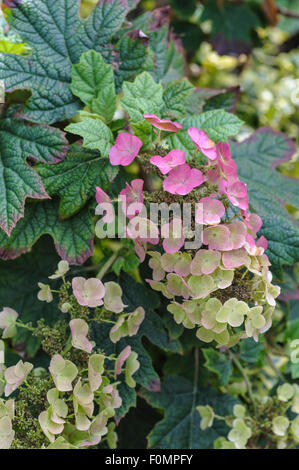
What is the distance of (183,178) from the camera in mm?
729

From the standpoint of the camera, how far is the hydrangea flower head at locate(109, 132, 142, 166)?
774 millimetres

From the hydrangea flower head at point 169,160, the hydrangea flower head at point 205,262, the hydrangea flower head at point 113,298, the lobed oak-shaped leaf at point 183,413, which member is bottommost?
the lobed oak-shaped leaf at point 183,413

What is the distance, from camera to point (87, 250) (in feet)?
2.81

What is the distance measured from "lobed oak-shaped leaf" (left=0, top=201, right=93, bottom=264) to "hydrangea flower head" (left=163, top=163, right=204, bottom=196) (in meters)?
0.20

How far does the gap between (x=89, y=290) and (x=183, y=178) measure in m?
0.22

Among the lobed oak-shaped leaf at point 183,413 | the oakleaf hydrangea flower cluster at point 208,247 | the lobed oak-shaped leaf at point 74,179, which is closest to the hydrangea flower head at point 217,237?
the oakleaf hydrangea flower cluster at point 208,247

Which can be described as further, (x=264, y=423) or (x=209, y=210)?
(x=264, y=423)

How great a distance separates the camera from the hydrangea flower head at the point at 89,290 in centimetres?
77

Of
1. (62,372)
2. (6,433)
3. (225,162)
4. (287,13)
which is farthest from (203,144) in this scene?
(287,13)

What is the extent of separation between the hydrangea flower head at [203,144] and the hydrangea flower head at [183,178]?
0.03 meters

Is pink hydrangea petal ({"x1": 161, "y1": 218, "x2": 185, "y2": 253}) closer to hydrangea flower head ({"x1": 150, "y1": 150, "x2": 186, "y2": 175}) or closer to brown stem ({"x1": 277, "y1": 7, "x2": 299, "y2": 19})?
hydrangea flower head ({"x1": 150, "y1": 150, "x2": 186, "y2": 175})

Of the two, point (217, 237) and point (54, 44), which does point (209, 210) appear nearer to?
point (217, 237)

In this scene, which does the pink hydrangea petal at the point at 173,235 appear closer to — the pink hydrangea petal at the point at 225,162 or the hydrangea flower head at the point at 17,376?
the pink hydrangea petal at the point at 225,162
